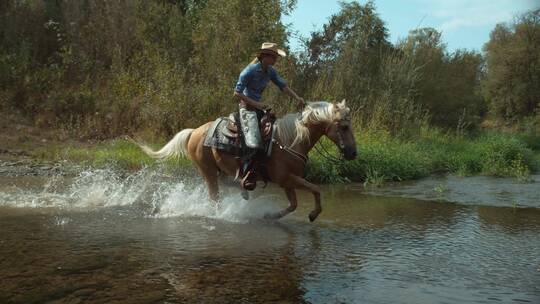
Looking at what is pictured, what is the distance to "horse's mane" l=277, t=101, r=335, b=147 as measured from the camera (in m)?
7.60

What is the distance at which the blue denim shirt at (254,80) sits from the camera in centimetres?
771

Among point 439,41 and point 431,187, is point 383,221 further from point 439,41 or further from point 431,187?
point 439,41

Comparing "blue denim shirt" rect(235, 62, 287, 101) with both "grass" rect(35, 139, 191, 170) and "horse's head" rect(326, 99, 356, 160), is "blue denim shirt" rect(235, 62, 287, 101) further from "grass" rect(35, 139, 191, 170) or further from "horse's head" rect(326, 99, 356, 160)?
"grass" rect(35, 139, 191, 170)

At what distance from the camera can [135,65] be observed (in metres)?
19.3

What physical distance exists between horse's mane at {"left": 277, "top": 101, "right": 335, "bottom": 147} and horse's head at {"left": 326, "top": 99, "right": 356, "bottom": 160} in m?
0.13

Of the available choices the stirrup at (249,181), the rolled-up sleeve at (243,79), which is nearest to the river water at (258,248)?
the stirrup at (249,181)

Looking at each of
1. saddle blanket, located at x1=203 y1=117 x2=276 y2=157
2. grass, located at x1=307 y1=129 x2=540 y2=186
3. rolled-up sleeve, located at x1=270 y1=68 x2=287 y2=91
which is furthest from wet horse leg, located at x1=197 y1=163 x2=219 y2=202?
grass, located at x1=307 y1=129 x2=540 y2=186

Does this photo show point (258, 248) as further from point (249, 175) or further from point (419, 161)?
point (419, 161)

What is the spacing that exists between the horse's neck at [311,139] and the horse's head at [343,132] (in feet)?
0.91

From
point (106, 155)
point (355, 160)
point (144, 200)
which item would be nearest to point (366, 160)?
point (355, 160)

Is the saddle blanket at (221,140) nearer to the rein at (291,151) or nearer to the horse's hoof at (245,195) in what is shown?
the rein at (291,151)

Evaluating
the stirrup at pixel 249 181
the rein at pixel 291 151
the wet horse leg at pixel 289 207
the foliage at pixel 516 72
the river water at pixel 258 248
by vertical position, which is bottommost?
the river water at pixel 258 248

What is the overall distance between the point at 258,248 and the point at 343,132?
93.9 inches

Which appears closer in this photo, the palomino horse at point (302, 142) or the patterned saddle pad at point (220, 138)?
the palomino horse at point (302, 142)
